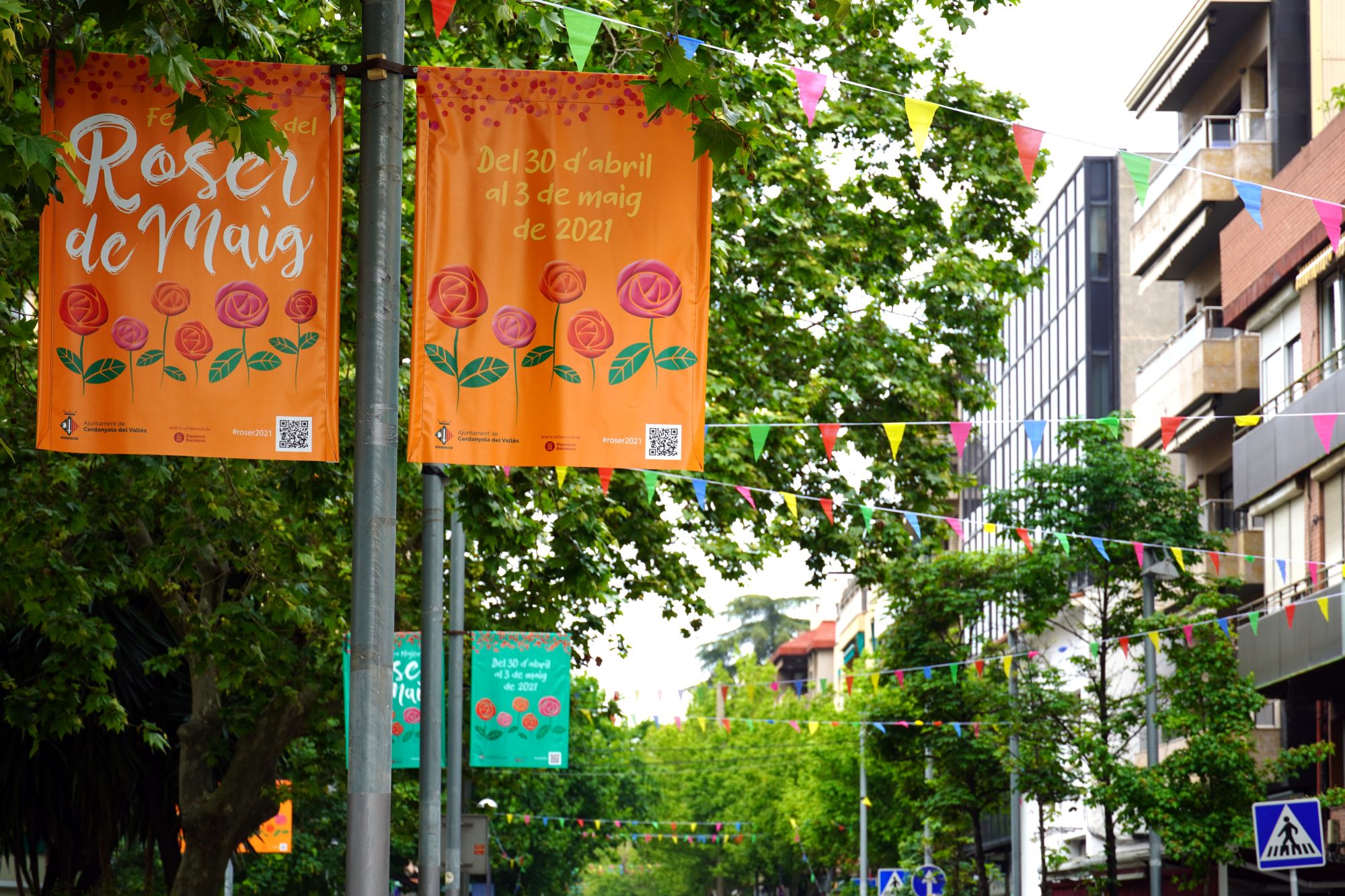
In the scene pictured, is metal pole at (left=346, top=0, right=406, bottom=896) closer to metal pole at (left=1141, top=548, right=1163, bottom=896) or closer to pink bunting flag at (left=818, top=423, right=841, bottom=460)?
pink bunting flag at (left=818, top=423, right=841, bottom=460)

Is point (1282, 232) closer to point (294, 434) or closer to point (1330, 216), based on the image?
point (1330, 216)

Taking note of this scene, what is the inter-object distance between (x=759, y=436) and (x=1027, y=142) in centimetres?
894

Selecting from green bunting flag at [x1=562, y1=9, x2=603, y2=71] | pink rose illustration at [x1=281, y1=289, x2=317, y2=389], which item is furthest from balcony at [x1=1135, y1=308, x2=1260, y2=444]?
pink rose illustration at [x1=281, y1=289, x2=317, y2=389]

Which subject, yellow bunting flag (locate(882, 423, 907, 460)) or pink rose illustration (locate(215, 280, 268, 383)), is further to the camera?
yellow bunting flag (locate(882, 423, 907, 460))

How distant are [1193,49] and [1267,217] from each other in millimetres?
8278

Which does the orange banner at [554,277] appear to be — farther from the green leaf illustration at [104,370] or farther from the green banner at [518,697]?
the green banner at [518,697]

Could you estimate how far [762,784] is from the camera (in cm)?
7612

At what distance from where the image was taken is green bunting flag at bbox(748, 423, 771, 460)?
19203 millimetres

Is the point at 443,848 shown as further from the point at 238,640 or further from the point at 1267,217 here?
the point at 1267,217

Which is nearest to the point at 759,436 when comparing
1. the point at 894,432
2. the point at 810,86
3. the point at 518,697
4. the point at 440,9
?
the point at 894,432

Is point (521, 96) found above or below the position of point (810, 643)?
above

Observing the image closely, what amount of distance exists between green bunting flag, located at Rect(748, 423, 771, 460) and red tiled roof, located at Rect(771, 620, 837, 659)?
10712cm

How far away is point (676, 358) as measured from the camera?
7.54 m

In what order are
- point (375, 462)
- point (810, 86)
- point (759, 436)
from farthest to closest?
point (759, 436) → point (810, 86) → point (375, 462)
